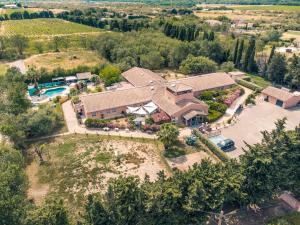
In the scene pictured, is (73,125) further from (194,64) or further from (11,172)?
(194,64)

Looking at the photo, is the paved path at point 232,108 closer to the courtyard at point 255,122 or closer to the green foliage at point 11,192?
the courtyard at point 255,122

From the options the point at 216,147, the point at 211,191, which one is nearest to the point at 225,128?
the point at 216,147

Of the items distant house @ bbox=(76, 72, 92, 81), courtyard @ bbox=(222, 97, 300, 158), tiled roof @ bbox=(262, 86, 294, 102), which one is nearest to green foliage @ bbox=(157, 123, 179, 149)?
courtyard @ bbox=(222, 97, 300, 158)

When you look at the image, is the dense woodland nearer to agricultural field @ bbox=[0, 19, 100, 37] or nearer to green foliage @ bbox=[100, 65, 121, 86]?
green foliage @ bbox=[100, 65, 121, 86]

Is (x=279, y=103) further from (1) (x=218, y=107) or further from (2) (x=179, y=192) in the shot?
(2) (x=179, y=192)

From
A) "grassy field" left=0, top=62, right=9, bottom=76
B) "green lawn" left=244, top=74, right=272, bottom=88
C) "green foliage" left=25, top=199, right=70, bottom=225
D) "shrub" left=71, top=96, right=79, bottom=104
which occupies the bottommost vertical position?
"green lawn" left=244, top=74, right=272, bottom=88

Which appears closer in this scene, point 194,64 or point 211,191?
point 211,191

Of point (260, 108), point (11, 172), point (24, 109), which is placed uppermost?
point (11, 172)
